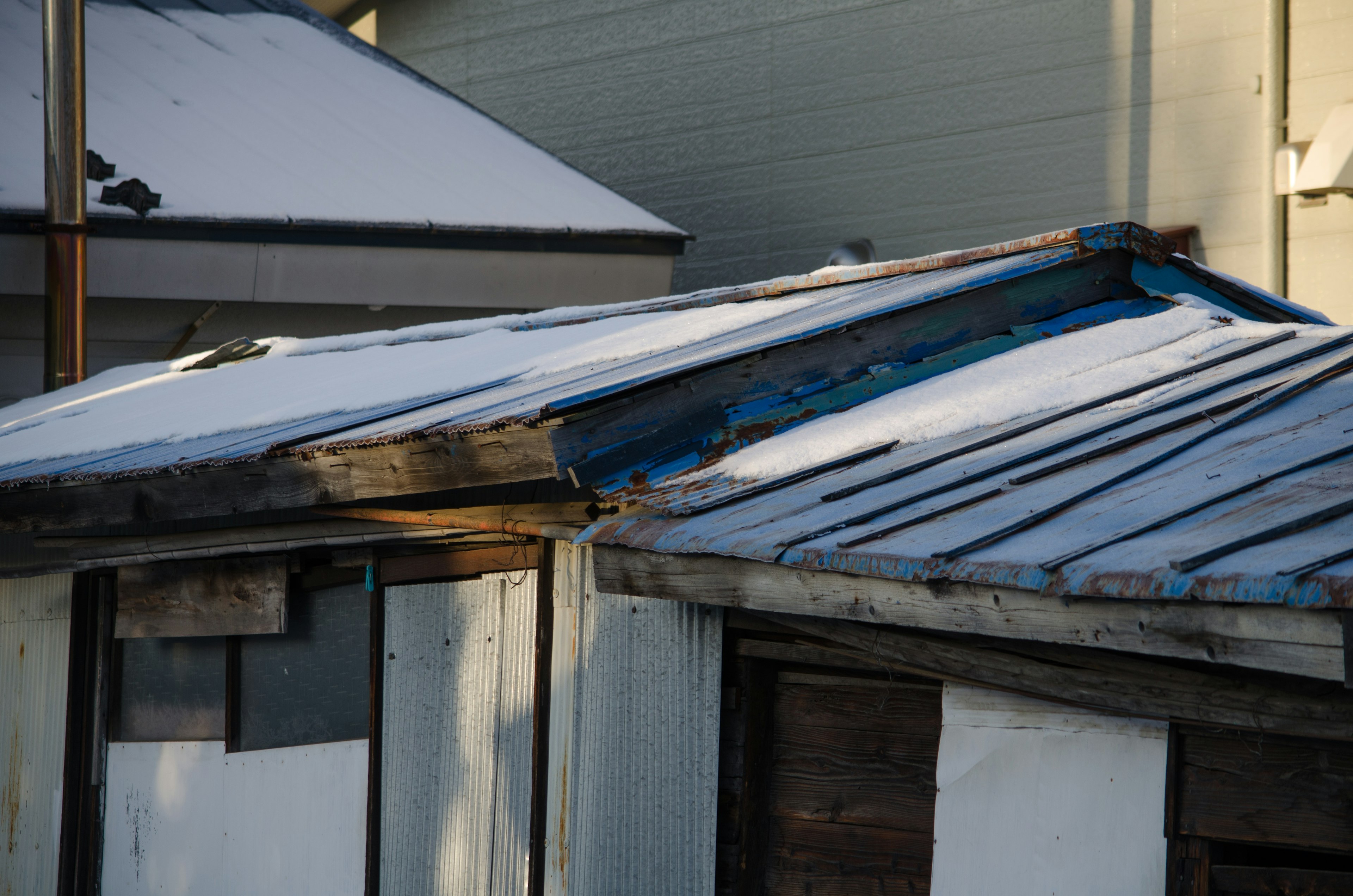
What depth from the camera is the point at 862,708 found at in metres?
4.25

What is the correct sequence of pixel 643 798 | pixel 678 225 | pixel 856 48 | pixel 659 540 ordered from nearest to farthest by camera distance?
pixel 659 540, pixel 643 798, pixel 856 48, pixel 678 225

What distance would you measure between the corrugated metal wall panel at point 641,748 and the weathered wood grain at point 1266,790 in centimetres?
148

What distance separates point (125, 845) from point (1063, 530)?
17.4 feet

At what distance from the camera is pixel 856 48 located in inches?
442

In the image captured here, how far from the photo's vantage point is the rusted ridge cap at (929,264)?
5.44 meters

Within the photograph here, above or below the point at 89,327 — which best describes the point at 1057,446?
below

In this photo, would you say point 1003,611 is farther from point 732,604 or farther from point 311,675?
point 311,675

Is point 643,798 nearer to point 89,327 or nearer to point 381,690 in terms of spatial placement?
point 381,690

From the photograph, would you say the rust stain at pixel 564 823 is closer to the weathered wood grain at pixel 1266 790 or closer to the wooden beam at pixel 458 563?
the wooden beam at pixel 458 563

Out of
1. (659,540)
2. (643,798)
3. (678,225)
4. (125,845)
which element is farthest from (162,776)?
(678,225)

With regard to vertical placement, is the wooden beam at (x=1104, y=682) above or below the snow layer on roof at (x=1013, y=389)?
below

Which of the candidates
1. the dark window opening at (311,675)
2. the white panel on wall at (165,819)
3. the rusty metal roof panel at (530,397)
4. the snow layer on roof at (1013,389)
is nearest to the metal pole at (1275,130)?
the snow layer on roof at (1013,389)

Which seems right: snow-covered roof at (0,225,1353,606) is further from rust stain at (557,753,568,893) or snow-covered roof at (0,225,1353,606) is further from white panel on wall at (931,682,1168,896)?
rust stain at (557,753,568,893)

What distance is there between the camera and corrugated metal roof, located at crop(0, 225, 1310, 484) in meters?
4.55
